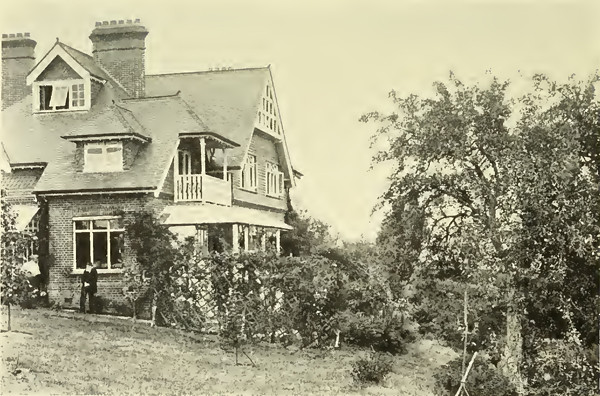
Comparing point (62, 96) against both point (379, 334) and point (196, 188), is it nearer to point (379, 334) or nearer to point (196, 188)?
point (196, 188)

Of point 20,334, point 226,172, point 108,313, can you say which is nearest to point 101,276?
point 108,313

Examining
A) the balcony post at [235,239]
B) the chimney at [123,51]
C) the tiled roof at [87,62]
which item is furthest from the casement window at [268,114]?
the tiled roof at [87,62]

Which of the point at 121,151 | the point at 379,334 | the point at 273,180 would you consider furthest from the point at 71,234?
the point at 379,334

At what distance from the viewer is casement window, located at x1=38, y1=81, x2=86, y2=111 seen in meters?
8.13

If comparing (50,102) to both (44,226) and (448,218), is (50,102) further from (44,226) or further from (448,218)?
(448,218)

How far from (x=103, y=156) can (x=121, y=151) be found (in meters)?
0.18

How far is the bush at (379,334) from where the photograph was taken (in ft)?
26.5

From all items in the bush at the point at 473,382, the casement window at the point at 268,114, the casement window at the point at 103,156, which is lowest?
the bush at the point at 473,382

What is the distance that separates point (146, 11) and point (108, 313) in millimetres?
2924

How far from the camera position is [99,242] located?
7.96 meters

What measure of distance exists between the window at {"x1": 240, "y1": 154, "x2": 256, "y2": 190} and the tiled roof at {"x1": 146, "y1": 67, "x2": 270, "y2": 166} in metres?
0.09

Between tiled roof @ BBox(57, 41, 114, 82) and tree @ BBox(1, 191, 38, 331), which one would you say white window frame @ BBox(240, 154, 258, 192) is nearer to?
tiled roof @ BBox(57, 41, 114, 82)

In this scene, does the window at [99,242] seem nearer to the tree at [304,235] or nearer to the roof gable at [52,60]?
A: the roof gable at [52,60]

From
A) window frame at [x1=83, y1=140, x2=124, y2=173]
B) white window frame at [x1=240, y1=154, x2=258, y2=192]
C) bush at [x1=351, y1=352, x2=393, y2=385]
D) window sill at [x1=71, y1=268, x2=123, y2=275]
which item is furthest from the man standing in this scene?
bush at [x1=351, y1=352, x2=393, y2=385]
